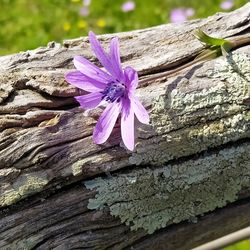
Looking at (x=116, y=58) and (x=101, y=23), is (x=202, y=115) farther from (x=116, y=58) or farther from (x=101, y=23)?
(x=101, y=23)

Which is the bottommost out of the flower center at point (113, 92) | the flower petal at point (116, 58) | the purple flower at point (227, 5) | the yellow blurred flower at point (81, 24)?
the flower center at point (113, 92)

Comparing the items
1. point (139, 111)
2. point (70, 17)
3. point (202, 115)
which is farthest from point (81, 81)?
point (70, 17)

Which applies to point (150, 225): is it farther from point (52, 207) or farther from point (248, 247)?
point (248, 247)

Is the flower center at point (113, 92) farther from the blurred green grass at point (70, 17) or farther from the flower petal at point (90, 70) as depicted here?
the blurred green grass at point (70, 17)

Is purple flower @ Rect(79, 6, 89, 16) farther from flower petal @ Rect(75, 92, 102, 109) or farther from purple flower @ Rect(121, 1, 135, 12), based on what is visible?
flower petal @ Rect(75, 92, 102, 109)

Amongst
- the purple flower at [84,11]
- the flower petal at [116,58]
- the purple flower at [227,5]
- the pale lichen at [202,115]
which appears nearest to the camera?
the flower petal at [116,58]

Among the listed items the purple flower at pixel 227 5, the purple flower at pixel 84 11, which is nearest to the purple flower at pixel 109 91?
the purple flower at pixel 227 5

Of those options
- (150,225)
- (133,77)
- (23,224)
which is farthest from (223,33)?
(23,224)
